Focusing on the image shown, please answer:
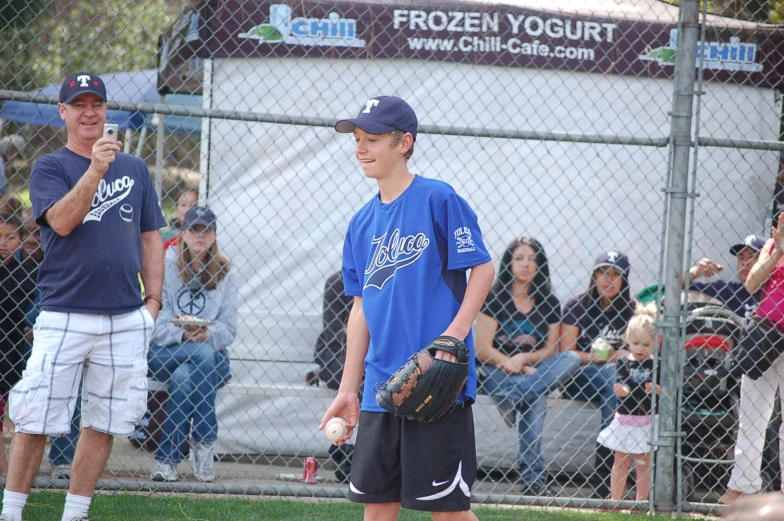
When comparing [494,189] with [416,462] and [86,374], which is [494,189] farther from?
[416,462]

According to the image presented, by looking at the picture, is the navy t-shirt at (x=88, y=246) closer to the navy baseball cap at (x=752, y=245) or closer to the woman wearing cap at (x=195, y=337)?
the woman wearing cap at (x=195, y=337)

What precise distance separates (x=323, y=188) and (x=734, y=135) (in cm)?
309

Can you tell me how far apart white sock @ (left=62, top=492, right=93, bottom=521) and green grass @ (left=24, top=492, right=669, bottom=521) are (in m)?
0.38

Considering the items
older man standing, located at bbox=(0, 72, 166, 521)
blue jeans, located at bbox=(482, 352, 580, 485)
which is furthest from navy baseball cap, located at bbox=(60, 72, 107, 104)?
blue jeans, located at bbox=(482, 352, 580, 485)

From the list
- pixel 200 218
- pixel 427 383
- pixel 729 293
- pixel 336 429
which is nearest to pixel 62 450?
pixel 200 218

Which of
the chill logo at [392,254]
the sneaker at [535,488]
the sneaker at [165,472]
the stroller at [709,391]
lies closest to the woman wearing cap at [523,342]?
the sneaker at [535,488]

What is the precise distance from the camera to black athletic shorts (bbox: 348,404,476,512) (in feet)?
10.2

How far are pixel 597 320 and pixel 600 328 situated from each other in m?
0.06

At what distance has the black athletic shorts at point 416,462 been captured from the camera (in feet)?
10.2

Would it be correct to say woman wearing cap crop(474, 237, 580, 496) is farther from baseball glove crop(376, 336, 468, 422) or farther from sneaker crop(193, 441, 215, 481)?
baseball glove crop(376, 336, 468, 422)

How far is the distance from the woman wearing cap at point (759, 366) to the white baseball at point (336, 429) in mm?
2832

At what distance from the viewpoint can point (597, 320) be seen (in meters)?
6.24

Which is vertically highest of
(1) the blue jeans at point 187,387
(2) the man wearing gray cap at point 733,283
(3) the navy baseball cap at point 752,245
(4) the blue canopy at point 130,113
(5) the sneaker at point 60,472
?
(4) the blue canopy at point 130,113

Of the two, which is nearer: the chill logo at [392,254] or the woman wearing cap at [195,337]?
the chill logo at [392,254]
